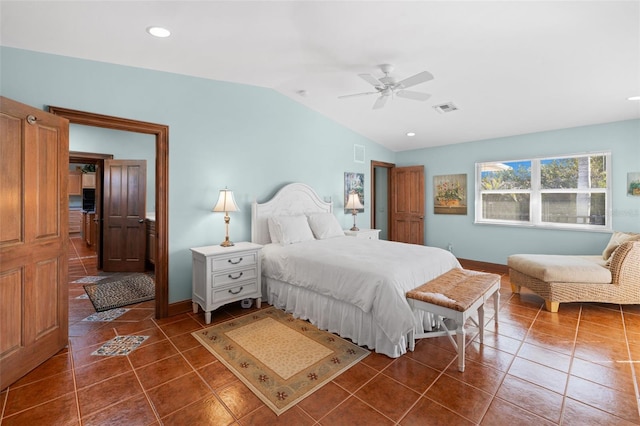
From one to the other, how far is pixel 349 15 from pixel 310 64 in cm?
99

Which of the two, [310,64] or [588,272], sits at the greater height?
[310,64]

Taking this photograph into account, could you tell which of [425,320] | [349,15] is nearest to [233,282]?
[425,320]

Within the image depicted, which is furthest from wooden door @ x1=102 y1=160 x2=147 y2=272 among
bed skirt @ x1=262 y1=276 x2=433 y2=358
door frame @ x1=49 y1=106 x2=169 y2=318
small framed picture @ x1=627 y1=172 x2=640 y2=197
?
small framed picture @ x1=627 y1=172 x2=640 y2=197

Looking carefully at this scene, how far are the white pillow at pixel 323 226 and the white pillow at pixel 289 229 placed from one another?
0.21 meters

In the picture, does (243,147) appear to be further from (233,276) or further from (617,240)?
(617,240)

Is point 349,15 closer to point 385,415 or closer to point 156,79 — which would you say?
point 156,79

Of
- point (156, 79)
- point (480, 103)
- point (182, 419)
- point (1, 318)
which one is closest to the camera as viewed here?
point (182, 419)

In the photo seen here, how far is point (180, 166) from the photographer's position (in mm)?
3438

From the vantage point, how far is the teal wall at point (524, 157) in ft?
14.0

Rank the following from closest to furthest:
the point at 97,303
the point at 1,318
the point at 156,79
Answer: the point at 1,318, the point at 156,79, the point at 97,303

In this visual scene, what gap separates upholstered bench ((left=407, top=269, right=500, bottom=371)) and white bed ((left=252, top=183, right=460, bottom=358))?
0.09m

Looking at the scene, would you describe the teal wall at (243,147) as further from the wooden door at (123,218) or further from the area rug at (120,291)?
the area rug at (120,291)

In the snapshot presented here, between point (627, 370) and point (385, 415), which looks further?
point (627, 370)

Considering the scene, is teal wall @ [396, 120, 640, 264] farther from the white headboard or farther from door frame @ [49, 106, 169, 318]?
door frame @ [49, 106, 169, 318]
